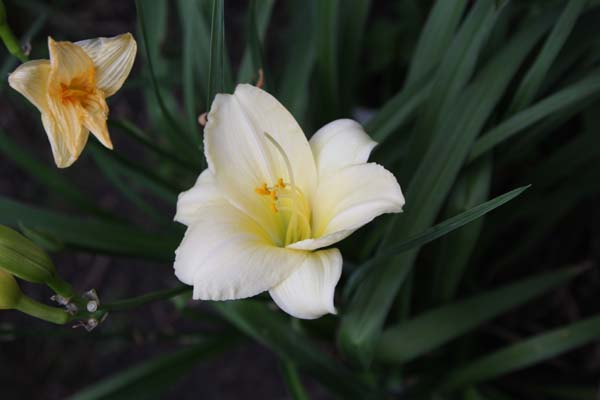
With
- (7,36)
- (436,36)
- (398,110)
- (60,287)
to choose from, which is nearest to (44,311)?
(60,287)

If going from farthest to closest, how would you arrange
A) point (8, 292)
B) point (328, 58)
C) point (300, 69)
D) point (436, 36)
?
1. point (300, 69)
2. point (328, 58)
3. point (436, 36)
4. point (8, 292)

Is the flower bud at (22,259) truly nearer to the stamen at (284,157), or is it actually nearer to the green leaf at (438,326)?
the stamen at (284,157)

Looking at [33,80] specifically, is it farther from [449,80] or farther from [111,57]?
[449,80]

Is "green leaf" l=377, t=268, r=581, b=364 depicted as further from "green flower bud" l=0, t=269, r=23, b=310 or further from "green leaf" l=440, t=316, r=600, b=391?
"green flower bud" l=0, t=269, r=23, b=310

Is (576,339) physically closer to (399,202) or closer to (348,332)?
(348,332)

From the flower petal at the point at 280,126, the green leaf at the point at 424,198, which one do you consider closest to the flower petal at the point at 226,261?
the flower petal at the point at 280,126
